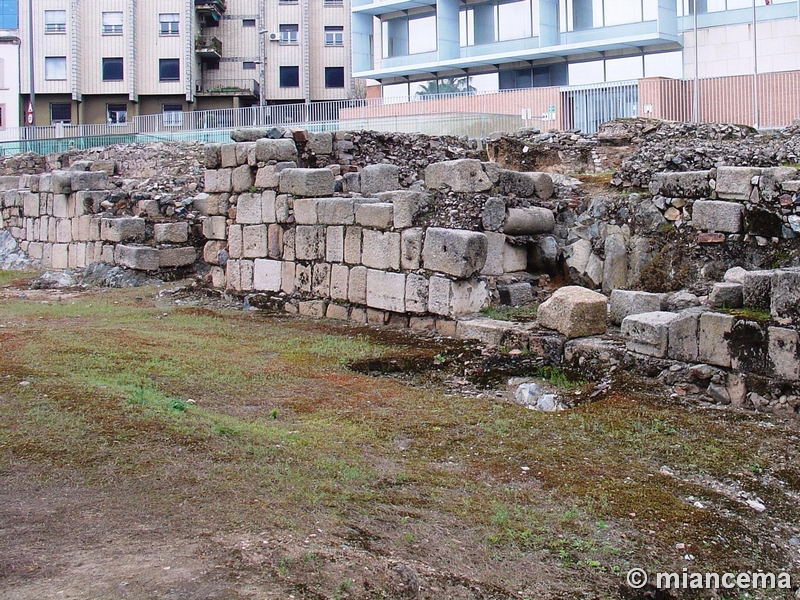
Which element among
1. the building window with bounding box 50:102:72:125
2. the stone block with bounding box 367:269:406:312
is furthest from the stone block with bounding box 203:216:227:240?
the building window with bounding box 50:102:72:125

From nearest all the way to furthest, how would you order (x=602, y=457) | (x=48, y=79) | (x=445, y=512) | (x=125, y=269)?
(x=445, y=512) < (x=602, y=457) < (x=125, y=269) < (x=48, y=79)

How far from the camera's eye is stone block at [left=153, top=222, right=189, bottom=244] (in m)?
16.7

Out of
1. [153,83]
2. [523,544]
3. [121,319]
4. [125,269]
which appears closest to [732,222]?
[523,544]

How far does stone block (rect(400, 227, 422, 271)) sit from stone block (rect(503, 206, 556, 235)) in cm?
120

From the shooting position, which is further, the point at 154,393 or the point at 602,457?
the point at 154,393

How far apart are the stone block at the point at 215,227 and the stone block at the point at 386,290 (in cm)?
406

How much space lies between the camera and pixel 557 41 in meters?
33.3

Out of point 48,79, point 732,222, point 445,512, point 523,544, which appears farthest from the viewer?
point 48,79

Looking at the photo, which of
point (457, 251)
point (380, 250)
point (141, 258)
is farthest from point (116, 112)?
point (457, 251)

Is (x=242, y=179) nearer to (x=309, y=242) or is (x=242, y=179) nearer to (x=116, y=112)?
(x=309, y=242)

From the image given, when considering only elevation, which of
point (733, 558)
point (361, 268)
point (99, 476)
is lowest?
point (733, 558)

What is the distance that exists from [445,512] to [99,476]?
2.07 metres

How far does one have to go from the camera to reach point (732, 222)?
914 centimetres

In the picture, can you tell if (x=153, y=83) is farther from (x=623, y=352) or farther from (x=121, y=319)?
(x=623, y=352)
